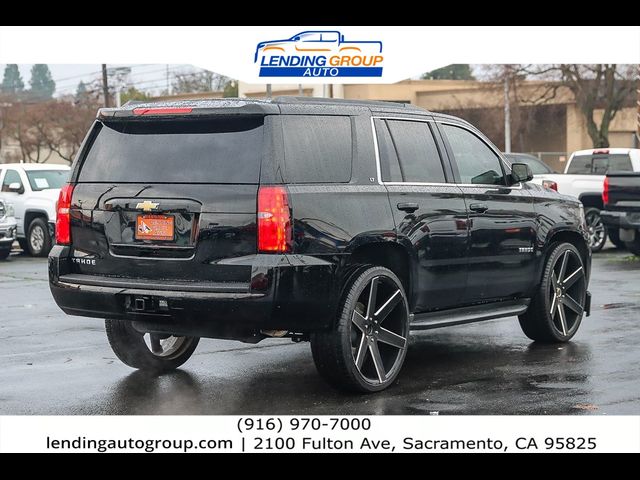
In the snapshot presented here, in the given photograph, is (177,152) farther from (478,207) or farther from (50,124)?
(50,124)

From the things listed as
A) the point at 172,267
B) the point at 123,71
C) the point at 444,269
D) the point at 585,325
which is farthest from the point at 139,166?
the point at 123,71

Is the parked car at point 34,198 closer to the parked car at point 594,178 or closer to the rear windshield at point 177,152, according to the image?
the parked car at point 594,178

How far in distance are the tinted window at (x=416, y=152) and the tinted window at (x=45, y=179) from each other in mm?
14861

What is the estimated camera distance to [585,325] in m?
10.9

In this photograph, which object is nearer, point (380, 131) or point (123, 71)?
point (380, 131)

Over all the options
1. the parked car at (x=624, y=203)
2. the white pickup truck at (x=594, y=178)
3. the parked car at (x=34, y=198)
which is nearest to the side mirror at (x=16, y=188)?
the parked car at (x=34, y=198)

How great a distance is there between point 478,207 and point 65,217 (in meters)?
3.13

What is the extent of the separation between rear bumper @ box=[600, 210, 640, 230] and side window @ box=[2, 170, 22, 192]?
1124 cm

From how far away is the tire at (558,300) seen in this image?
9.64 metres

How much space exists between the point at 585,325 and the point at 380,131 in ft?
12.7

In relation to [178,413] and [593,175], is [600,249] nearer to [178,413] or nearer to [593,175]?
[593,175]

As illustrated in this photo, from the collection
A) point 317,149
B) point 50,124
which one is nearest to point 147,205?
point 317,149

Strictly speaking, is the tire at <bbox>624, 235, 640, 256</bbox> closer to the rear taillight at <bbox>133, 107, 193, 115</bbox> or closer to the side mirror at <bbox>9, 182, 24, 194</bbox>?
the side mirror at <bbox>9, 182, 24, 194</bbox>

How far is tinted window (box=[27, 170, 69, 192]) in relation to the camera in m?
22.3
